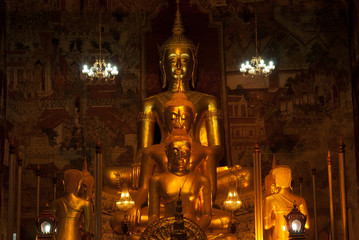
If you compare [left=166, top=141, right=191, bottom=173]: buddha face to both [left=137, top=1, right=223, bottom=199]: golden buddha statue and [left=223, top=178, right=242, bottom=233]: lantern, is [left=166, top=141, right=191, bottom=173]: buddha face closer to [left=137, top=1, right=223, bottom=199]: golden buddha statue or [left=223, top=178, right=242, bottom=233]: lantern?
[left=223, top=178, right=242, bottom=233]: lantern

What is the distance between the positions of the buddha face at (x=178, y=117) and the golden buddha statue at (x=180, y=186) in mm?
854

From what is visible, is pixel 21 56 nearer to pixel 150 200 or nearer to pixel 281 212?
pixel 150 200

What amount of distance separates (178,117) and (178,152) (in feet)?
3.68

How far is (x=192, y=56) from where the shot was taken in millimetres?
12148

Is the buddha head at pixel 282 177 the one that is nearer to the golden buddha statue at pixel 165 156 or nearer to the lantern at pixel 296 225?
the golden buddha statue at pixel 165 156

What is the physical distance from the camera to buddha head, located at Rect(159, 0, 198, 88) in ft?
39.5

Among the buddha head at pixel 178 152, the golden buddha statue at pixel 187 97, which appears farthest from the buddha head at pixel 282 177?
the golden buddha statue at pixel 187 97

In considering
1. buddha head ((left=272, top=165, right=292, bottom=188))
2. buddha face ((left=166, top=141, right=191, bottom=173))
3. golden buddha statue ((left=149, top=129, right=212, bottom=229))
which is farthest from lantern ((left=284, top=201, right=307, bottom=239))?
buddha face ((left=166, top=141, right=191, bottom=173))

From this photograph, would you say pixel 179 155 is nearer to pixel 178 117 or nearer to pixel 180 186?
pixel 180 186

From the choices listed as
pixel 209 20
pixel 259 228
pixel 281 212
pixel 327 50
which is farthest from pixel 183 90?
pixel 259 228

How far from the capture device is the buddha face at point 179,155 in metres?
9.28

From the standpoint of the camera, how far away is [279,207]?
368 inches

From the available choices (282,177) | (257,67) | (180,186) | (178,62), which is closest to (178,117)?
(180,186)

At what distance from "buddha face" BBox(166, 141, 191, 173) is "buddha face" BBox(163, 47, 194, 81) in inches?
113
